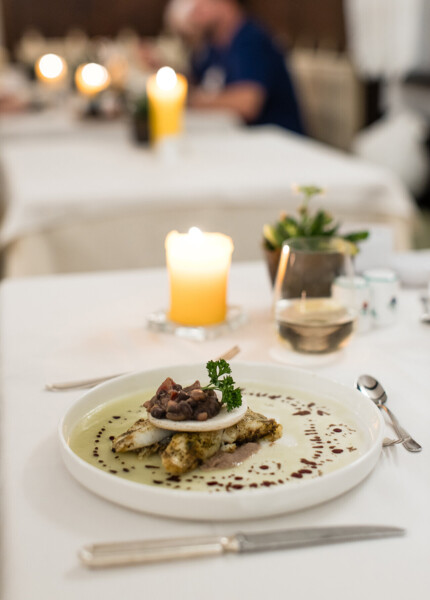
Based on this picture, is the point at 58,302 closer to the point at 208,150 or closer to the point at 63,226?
the point at 63,226

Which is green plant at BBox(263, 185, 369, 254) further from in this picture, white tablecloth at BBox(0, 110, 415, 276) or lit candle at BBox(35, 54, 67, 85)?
lit candle at BBox(35, 54, 67, 85)

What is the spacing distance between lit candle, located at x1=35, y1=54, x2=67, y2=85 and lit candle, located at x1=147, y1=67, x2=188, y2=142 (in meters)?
1.88

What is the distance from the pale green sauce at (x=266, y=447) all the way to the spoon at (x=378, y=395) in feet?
0.15

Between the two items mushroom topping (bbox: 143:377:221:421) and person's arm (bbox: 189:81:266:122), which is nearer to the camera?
mushroom topping (bbox: 143:377:221:421)

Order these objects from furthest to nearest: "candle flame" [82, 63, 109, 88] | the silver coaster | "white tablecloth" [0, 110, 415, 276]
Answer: "candle flame" [82, 63, 109, 88]
"white tablecloth" [0, 110, 415, 276]
the silver coaster

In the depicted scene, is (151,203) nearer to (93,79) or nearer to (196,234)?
(196,234)

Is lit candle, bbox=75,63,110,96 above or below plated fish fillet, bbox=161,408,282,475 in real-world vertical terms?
above

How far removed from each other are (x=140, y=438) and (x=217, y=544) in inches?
5.1

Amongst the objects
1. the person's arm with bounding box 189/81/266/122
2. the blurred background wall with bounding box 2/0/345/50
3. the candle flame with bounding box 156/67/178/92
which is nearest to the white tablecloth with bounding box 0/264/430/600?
the candle flame with bounding box 156/67/178/92

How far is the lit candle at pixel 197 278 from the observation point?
998 millimetres

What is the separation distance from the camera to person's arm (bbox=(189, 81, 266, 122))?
3.41 m

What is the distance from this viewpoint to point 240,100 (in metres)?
3.41

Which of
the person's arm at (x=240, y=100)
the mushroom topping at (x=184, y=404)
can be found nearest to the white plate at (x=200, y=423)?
the mushroom topping at (x=184, y=404)

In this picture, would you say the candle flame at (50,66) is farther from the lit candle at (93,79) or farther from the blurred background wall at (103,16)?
the blurred background wall at (103,16)
